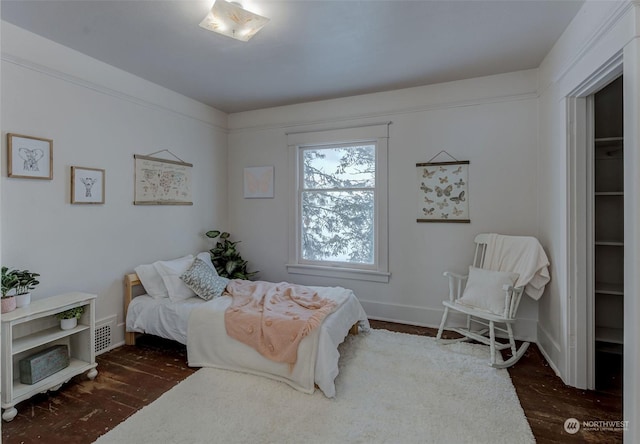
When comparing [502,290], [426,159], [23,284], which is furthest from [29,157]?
[502,290]

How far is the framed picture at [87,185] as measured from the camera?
109 inches

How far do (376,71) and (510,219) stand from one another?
1.91 meters

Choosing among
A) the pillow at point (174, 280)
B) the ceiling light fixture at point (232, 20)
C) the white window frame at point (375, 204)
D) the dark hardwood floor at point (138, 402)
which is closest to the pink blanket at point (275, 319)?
the pillow at point (174, 280)

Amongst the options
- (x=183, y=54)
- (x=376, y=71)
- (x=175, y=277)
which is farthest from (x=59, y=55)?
(x=376, y=71)

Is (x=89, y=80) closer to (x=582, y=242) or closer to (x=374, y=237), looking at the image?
(x=374, y=237)

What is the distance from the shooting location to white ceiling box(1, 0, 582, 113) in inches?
87.7

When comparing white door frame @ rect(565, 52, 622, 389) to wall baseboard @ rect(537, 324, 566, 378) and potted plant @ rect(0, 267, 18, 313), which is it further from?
potted plant @ rect(0, 267, 18, 313)

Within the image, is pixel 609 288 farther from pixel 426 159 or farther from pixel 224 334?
pixel 224 334

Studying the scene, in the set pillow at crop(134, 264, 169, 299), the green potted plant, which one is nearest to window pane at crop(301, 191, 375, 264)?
the green potted plant

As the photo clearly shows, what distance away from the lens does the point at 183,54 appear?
2828 millimetres

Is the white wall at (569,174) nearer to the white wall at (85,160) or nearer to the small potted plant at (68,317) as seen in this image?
the small potted plant at (68,317)

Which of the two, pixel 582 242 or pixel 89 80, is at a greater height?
pixel 89 80

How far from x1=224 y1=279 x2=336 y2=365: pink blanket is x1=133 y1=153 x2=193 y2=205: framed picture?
53.9 inches

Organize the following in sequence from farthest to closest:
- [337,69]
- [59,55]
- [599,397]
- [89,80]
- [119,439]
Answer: [337,69]
[89,80]
[59,55]
[599,397]
[119,439]
